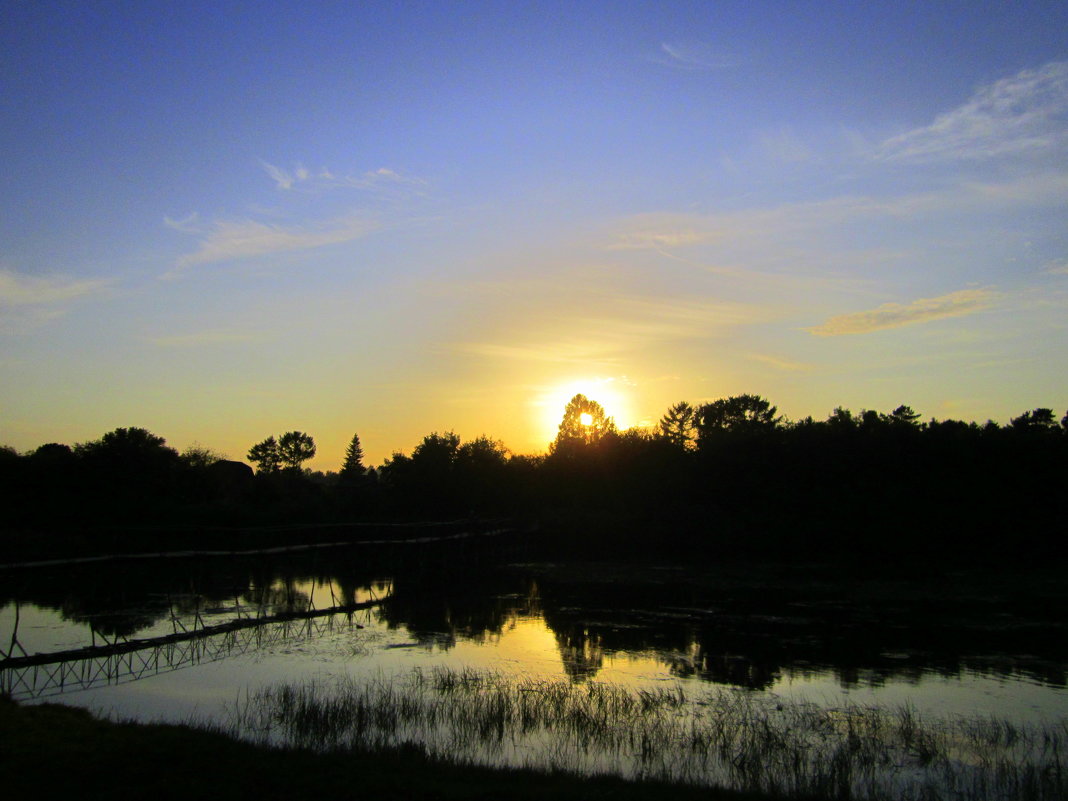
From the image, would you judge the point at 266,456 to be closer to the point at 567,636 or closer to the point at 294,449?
the point at 294,449

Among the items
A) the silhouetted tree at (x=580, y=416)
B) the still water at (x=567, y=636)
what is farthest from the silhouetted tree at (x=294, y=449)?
the still water at (x=567, y=636)

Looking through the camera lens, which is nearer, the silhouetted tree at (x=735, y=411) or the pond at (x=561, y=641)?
the pond at (x=561, y=641)

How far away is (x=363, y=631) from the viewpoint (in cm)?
1941

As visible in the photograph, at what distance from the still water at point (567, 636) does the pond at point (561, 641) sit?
0.24ft

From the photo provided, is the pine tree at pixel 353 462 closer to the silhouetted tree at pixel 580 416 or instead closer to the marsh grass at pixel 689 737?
the silhouetted tree at pixel 580 416

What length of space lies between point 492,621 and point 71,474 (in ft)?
107

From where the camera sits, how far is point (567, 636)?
18938 millimetres

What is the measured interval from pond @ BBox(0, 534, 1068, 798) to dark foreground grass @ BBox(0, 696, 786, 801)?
5.56 ft

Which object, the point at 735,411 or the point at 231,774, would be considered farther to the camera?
the point at 735,411

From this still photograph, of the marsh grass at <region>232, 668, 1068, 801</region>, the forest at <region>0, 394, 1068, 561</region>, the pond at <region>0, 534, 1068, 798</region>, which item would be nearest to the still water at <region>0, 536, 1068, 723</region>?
the pond at <region>0, 534, 1068, 798</region>

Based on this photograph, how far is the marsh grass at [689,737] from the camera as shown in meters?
8.62

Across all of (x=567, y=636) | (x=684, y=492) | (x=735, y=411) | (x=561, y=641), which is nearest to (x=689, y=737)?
(x=561, y=641)

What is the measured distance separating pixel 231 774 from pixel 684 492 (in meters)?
43.1

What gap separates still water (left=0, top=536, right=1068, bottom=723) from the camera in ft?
43.0
